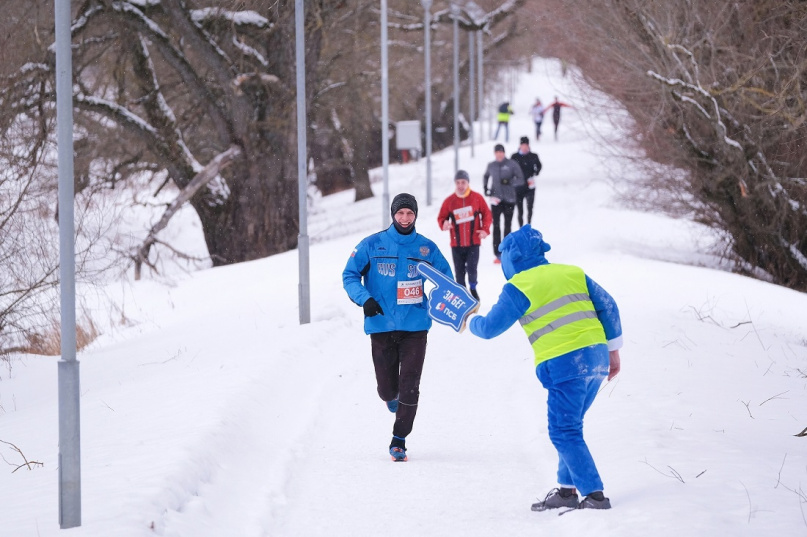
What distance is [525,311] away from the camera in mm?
5371

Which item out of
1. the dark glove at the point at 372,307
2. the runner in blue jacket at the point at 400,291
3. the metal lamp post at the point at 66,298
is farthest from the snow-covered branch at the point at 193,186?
the metal lamp post at the point at 66,298

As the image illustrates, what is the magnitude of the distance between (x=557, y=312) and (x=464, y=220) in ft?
24.7

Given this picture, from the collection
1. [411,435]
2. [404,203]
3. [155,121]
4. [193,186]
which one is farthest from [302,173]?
[155,121]

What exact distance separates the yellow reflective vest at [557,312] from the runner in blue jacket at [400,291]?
1514 mm

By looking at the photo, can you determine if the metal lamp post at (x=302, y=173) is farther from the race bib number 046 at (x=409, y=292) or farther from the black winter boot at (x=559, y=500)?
the black winter boot at (x=559, y=500)

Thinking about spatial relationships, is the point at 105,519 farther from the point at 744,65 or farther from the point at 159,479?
the point at 744,65

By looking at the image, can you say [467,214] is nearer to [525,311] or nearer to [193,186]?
[525,311]

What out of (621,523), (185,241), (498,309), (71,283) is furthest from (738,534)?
(185,241)

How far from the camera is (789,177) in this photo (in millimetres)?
15211

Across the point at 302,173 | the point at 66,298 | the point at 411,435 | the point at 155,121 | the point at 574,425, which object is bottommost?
the point at 411,435

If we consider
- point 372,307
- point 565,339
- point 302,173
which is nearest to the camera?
point 565,339

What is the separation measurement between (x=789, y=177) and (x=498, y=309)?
11332 mm

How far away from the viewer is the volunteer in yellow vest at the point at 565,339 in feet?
17.4

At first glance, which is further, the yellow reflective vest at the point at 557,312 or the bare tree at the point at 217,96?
the bare tree at the point at 217,96
